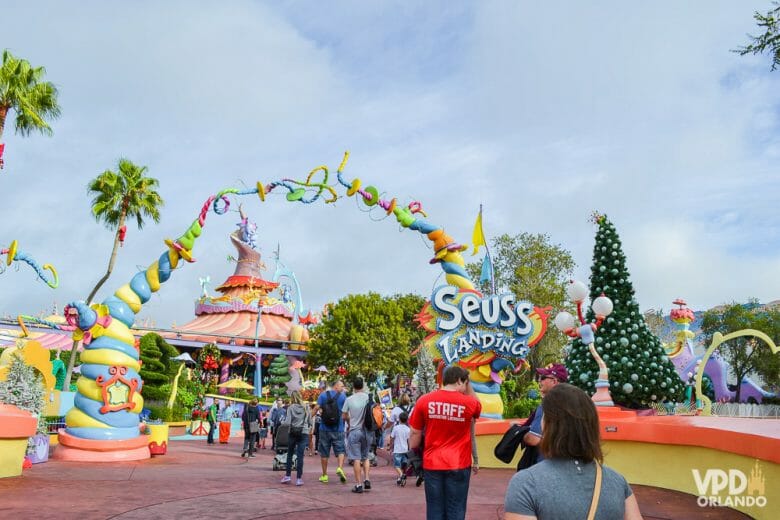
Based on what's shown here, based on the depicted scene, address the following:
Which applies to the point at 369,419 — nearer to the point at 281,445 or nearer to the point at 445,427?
the point at 281,445

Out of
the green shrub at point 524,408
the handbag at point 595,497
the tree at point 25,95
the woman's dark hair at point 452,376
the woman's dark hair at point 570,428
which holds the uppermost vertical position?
the tree at point 25,95

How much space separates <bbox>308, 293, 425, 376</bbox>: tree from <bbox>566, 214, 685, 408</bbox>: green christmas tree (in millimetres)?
28336

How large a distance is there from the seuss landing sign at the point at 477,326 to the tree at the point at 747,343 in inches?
1060

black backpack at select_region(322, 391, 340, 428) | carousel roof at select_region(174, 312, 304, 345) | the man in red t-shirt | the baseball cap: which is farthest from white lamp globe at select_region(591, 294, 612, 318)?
carousel roof at select_region(174, 312, 304, 345)

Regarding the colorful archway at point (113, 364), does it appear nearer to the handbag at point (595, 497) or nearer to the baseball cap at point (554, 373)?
the baseball cap at point (554, 373)

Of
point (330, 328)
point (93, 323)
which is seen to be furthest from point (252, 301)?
point (93, 323)

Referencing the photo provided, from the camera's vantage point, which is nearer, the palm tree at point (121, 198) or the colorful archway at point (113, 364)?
the colorful archway at point (113, 364)

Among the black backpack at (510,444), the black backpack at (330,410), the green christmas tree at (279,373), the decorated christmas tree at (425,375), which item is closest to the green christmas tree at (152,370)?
the decorated christmas tree at (425,375)

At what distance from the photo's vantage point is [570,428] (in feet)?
8.10

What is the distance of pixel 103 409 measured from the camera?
552 inches

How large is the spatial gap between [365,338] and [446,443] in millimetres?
39668

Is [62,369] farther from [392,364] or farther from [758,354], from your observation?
[758,354]

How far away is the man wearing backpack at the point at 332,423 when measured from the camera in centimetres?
1041

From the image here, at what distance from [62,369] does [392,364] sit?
21.8 meters
